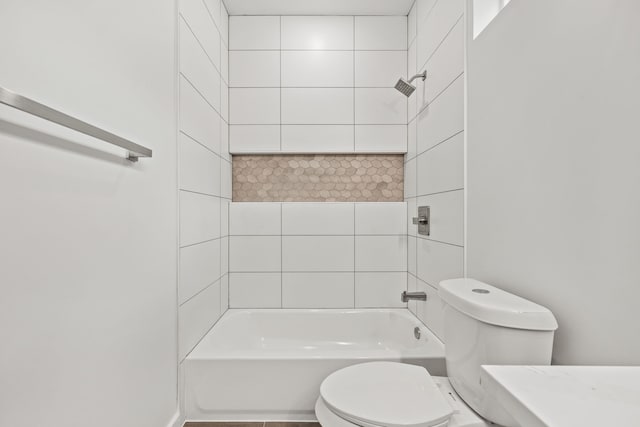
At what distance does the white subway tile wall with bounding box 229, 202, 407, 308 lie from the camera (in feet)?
7.73

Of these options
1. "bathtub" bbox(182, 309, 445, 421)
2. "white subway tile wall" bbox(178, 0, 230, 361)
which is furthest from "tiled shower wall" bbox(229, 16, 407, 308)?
"bathtub" bbox(182, 309, 445, 421)

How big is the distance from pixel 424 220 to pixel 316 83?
3.97 ft

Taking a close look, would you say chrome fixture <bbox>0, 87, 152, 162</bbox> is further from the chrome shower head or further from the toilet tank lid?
the chrome shower head

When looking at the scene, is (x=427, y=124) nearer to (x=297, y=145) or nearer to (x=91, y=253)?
(x=297, y=145)

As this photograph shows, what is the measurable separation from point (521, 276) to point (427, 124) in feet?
3.57

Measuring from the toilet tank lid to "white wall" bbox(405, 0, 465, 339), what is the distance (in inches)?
15.6

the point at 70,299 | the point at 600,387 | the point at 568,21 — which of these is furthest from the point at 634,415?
the point at 70,299

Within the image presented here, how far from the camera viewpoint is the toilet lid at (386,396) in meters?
1.01

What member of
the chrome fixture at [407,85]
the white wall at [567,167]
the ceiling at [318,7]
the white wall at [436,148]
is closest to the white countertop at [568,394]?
the white wall at [567,167]

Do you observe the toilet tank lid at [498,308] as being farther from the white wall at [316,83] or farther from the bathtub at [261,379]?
the white wall at [316,83]

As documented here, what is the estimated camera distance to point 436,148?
5.94ft

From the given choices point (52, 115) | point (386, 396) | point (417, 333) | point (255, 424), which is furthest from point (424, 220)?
point (52, 115)

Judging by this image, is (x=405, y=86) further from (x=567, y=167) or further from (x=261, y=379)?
(x=261, y=379)

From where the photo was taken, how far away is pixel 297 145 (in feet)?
7.76
